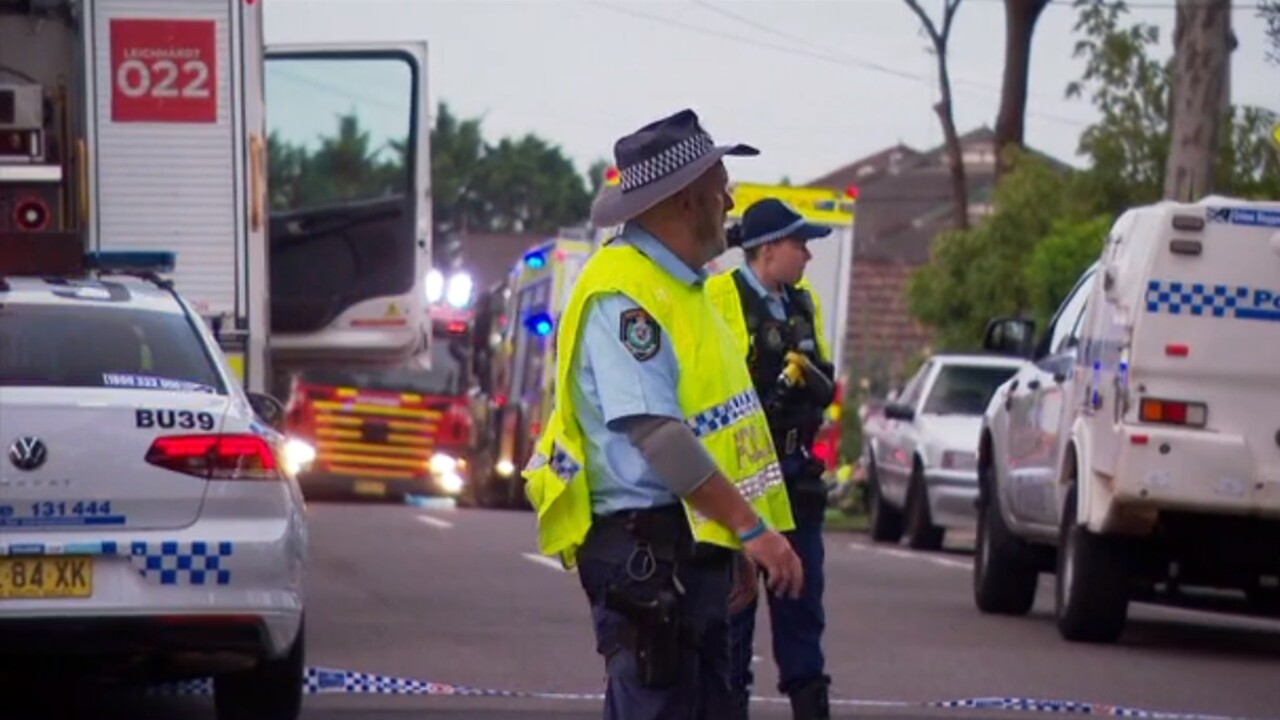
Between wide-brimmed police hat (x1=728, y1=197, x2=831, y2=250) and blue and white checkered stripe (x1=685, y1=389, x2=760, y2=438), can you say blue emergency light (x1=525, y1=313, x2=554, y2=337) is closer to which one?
wide-brimmed police hat (x1=728, y1=197, x2=831, y2=250)

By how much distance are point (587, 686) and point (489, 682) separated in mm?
416

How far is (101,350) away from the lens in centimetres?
1024

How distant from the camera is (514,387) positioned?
111 feet

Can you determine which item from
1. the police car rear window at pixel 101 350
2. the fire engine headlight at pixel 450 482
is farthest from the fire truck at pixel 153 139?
the fire engine headlight at pixel 450 482

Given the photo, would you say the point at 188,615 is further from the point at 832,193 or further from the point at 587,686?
the point at 832,193

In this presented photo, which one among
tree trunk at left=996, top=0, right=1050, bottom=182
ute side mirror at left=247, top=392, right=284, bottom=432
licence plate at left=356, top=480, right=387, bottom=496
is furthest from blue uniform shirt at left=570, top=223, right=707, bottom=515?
tree trunk at left=996, top=0, right=1050, bottom=182

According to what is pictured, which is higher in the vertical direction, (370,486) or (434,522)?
(434,522)

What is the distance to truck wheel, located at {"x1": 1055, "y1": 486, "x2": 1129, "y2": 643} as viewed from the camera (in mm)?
14242

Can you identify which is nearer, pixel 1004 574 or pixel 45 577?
pixel 45 577

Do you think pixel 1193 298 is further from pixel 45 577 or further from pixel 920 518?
pixel 920 518

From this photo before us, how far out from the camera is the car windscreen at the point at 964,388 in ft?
81.5

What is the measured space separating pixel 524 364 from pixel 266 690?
22847 mm

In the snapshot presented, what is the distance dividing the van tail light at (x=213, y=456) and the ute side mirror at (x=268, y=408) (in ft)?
3.84

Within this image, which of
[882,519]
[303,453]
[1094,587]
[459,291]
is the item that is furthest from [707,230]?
[303,453]
